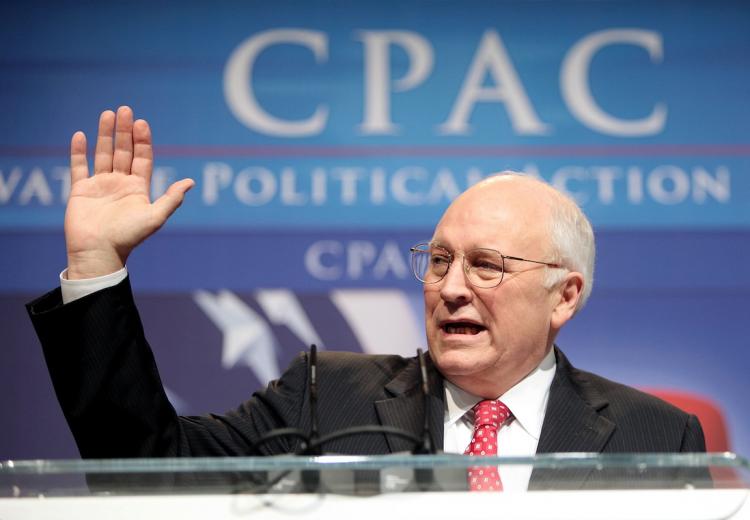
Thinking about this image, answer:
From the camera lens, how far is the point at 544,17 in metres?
3.05

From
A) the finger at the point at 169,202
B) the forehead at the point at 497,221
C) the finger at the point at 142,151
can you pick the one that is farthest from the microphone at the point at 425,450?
the finger at the point at 142,151

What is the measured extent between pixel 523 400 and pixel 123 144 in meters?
0.93

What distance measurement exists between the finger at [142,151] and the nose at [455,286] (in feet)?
1.98

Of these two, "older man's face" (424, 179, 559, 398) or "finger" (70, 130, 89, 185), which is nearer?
"finger" (70, 130, 89, 185)

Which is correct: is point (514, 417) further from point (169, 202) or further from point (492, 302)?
point (169, 202)

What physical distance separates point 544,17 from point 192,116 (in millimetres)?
1127

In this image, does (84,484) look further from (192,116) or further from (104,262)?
(192,116)

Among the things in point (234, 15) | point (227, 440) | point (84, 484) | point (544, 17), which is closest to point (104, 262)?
point (227, 440)

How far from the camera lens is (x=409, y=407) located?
194 cm

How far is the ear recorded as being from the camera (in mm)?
2074

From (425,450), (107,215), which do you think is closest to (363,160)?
(107,215)

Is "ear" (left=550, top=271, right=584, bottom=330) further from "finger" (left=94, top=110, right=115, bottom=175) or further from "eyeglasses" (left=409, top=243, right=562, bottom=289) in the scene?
"finger" (left=94, top=110, right=115, bottom=175)

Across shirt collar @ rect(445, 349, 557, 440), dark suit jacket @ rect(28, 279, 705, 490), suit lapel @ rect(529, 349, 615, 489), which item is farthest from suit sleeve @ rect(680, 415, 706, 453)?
shirt collar @ rect(445, 349, 557, 440)

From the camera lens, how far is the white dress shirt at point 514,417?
75.1 inches
